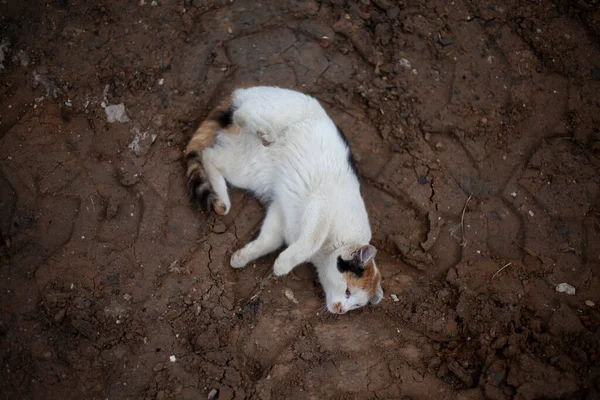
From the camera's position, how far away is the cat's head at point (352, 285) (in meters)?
4.29

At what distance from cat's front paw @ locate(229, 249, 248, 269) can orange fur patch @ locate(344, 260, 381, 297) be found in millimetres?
953

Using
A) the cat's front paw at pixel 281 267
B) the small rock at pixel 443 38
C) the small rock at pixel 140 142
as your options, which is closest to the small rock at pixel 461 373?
the cat's front paw at pixel 281 267

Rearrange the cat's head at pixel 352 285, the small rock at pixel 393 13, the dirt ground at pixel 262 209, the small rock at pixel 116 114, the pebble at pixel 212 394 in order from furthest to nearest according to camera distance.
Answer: the small rock at pixel 393 13
the small rock at pixel 116 114
the cat's head at pixel 352 285
the dirt ground at pixel 262 209
the pebble at pixel 212 394

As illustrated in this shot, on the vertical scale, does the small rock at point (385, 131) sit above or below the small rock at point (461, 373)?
above

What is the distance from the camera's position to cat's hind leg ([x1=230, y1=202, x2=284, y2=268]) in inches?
177

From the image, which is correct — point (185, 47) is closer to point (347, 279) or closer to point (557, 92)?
point (347, 279)

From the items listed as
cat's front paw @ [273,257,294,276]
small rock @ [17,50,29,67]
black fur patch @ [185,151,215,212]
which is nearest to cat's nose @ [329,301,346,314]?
cat's front paw @ [273,257,294,276]

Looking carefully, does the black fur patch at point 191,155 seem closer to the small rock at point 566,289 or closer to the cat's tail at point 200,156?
the cat's tail at point 200,156

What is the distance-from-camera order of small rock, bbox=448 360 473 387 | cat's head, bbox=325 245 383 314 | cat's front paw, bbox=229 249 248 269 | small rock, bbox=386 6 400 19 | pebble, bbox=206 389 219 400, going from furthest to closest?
small rock, bbox=386 6 400 19, cat's front paw, bbox=229 249 248 269, cat's head, bbox=325 245 383 314, small rock, bbox=448 360 473 387, pebble, bbox=206 389 219 400

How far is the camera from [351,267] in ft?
14.1

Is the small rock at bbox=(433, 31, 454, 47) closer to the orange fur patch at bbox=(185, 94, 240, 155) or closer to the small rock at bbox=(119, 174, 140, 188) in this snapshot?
the orange fur patch at bbox=(185, 94, 240, 155)

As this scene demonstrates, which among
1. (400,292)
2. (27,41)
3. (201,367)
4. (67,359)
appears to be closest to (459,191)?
(400,292)

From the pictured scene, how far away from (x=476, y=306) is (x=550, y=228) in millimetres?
1207

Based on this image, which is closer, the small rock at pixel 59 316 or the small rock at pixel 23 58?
the small rock at pixel 59 316
